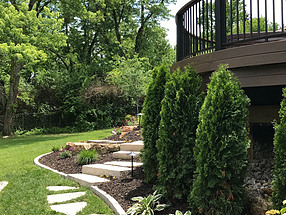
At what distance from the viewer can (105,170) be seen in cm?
615

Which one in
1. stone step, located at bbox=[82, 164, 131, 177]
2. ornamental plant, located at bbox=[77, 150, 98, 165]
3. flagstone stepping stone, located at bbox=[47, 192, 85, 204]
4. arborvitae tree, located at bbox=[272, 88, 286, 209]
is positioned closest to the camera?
arborvitae tree, located at bbox=[272, 88, 286, 209]

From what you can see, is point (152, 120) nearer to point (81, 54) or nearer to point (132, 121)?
point (132, 121)

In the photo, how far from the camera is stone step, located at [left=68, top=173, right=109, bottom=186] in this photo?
18.4 ft

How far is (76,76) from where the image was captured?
2003cm

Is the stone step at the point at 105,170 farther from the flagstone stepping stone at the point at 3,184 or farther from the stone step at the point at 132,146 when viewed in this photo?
the flagstone stepping stone at the point at 3,184

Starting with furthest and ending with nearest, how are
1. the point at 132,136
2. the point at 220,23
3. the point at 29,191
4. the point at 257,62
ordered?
the point at 132,136
the point at 29,191
the point at 220,23
the point at 257,62

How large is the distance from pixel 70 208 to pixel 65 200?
0.41 m

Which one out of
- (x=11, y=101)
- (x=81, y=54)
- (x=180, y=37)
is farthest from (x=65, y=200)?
(x=81, y=54)

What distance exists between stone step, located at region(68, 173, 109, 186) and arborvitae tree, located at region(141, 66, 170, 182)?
116cm

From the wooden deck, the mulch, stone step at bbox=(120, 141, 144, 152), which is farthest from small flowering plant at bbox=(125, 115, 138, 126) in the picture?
the wooden deck

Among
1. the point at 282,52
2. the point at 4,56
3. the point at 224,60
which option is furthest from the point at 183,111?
the point at 4,56

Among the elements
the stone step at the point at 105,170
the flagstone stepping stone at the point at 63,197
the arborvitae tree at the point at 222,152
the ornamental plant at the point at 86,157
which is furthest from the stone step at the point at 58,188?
the arborvitae tree at the point at 222,152

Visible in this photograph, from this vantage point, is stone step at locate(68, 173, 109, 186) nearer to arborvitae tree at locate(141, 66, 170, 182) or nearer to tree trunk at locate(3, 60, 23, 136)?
arborvitae tree at locate(141, 66, 170, 182)

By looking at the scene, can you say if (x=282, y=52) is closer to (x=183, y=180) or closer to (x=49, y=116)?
(x=183, y=180)
